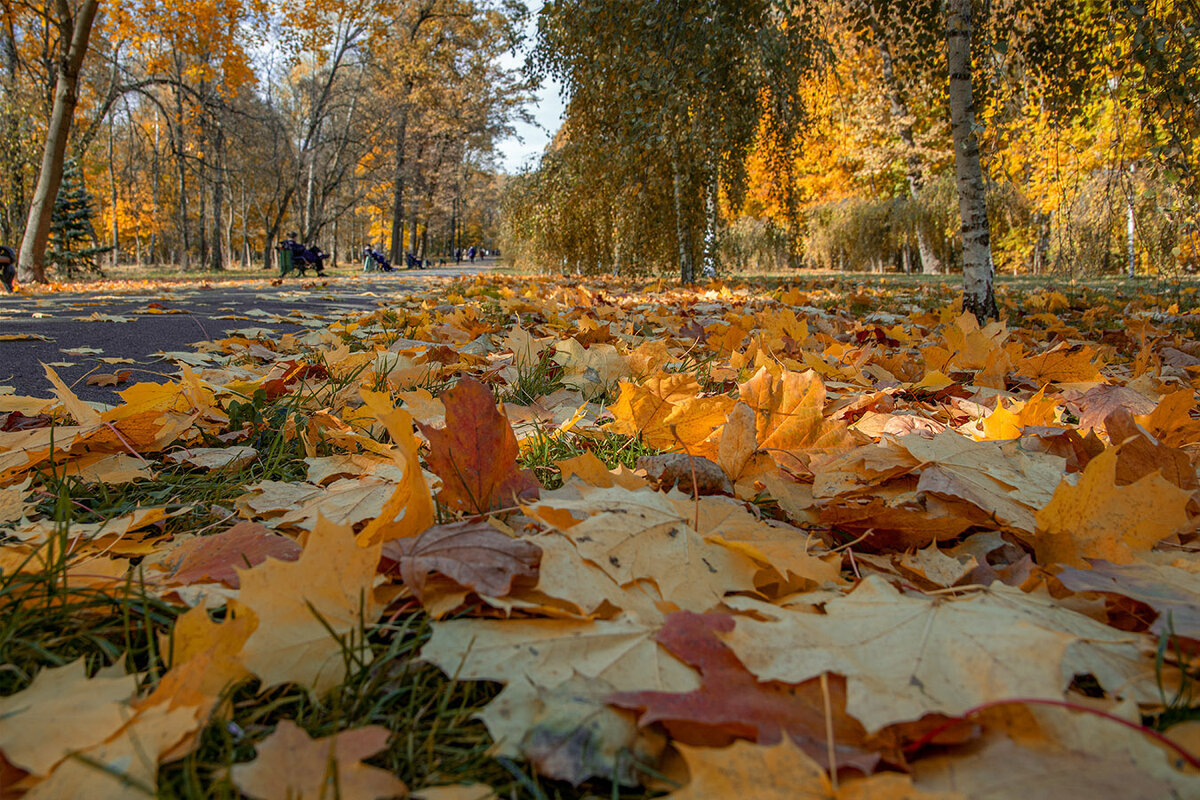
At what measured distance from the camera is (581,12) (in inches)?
223

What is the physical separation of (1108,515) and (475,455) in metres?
0.78

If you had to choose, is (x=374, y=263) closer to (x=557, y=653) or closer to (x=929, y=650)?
(x=557, y=653)

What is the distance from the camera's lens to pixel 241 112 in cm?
1088

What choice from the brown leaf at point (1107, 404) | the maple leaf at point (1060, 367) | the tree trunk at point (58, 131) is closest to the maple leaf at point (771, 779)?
the brown leaf at point (1107, 404)

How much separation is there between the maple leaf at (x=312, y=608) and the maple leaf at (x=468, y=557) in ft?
0.18

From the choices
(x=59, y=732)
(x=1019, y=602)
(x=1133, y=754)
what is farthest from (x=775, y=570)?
(x=59, y=732)

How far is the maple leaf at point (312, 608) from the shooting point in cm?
58

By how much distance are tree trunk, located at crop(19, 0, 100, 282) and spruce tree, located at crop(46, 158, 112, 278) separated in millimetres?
5598

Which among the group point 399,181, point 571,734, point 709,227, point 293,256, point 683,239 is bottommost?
point 571,734

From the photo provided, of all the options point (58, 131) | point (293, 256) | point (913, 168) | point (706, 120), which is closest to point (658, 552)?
point (706, 120)

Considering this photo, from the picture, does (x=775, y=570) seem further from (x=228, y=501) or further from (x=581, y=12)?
(x=581, y=12)

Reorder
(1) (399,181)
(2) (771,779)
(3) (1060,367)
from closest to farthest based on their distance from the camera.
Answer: (2) (771,779) → (3) (1060,367) → (1) (399,181)

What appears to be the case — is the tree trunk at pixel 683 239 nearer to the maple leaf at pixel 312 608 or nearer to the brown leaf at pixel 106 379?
Answer: the brown leaf at pixel 106 379

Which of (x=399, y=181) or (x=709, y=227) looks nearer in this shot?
(x=709, y=227)
